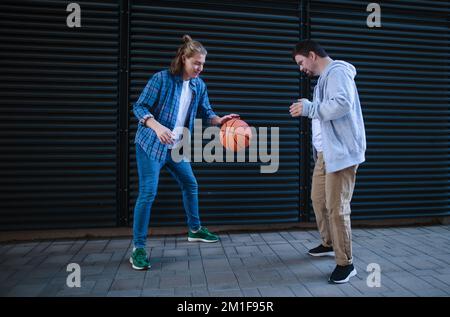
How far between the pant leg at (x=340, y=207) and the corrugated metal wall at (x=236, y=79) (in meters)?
2.06

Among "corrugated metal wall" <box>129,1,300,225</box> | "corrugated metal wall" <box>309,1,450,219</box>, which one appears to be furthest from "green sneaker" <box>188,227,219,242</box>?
"corrugated metal wall" <box>309,1,450,219</box>

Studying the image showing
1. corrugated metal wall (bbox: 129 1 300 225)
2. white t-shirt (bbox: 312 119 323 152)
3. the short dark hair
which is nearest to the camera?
the short dark hair

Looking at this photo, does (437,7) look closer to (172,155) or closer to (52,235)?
(172,155)

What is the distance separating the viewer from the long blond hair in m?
3.72

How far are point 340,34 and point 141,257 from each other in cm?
417

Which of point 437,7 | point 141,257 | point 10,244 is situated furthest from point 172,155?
point 437,7

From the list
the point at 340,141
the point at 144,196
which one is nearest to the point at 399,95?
the point at 340,141

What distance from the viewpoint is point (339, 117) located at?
3.15 metres

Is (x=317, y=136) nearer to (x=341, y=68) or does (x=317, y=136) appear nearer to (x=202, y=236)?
(x=341, y=68)

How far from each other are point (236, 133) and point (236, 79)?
1.45 m

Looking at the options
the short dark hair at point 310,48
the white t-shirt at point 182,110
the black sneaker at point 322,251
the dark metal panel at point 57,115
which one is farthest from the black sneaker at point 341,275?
the dark metal panel at point 57,115

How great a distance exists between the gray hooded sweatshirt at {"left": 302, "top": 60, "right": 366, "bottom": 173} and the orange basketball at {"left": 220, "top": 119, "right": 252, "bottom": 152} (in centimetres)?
94

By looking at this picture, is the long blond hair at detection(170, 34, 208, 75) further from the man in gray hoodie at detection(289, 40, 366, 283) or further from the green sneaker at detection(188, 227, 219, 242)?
the green sneaker at detection(188, 227, 219, 242)

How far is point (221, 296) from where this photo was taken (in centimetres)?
301
